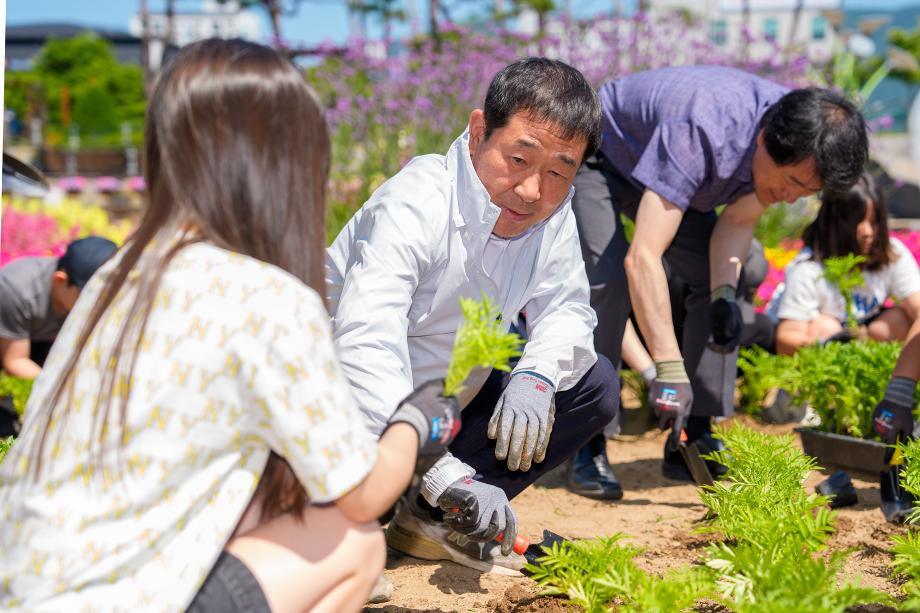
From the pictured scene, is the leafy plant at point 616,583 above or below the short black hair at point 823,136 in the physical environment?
below

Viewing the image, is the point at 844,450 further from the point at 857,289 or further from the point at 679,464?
the point at 857,289

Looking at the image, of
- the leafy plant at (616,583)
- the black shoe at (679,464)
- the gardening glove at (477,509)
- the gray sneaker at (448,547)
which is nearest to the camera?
the leafy plant at (616,583)

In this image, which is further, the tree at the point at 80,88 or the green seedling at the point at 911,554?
the tree at the point at 80,88

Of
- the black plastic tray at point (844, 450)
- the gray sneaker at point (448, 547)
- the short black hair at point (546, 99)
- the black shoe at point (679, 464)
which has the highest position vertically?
the short black hair at point (546, 99)

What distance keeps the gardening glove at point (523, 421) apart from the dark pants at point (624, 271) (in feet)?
3.73

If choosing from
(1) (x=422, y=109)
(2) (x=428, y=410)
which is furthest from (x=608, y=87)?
(1) (x=422, y=109)

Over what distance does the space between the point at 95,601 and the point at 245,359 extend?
0.41 meters

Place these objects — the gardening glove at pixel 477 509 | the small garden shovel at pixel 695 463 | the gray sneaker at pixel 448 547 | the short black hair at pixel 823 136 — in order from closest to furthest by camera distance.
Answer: the gardening glove at pixel 477 509 < the gray sneaker at pixel 448 547 < the short black hair at pixel 823 136 < the small garden shovel at pixel 695 463

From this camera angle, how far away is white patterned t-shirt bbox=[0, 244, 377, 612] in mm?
1431

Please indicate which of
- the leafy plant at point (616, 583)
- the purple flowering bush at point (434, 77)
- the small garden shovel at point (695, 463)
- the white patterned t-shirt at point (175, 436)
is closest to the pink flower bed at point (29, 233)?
the purple flowering bush at point (434, 77)

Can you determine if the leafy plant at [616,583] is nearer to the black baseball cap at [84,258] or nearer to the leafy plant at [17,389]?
the black baseball cap at [84,258]

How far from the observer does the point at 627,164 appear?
3.64m

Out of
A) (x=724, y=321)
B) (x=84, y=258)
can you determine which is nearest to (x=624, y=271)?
(x=724, y=321)

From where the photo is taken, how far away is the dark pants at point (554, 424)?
2709 mm
